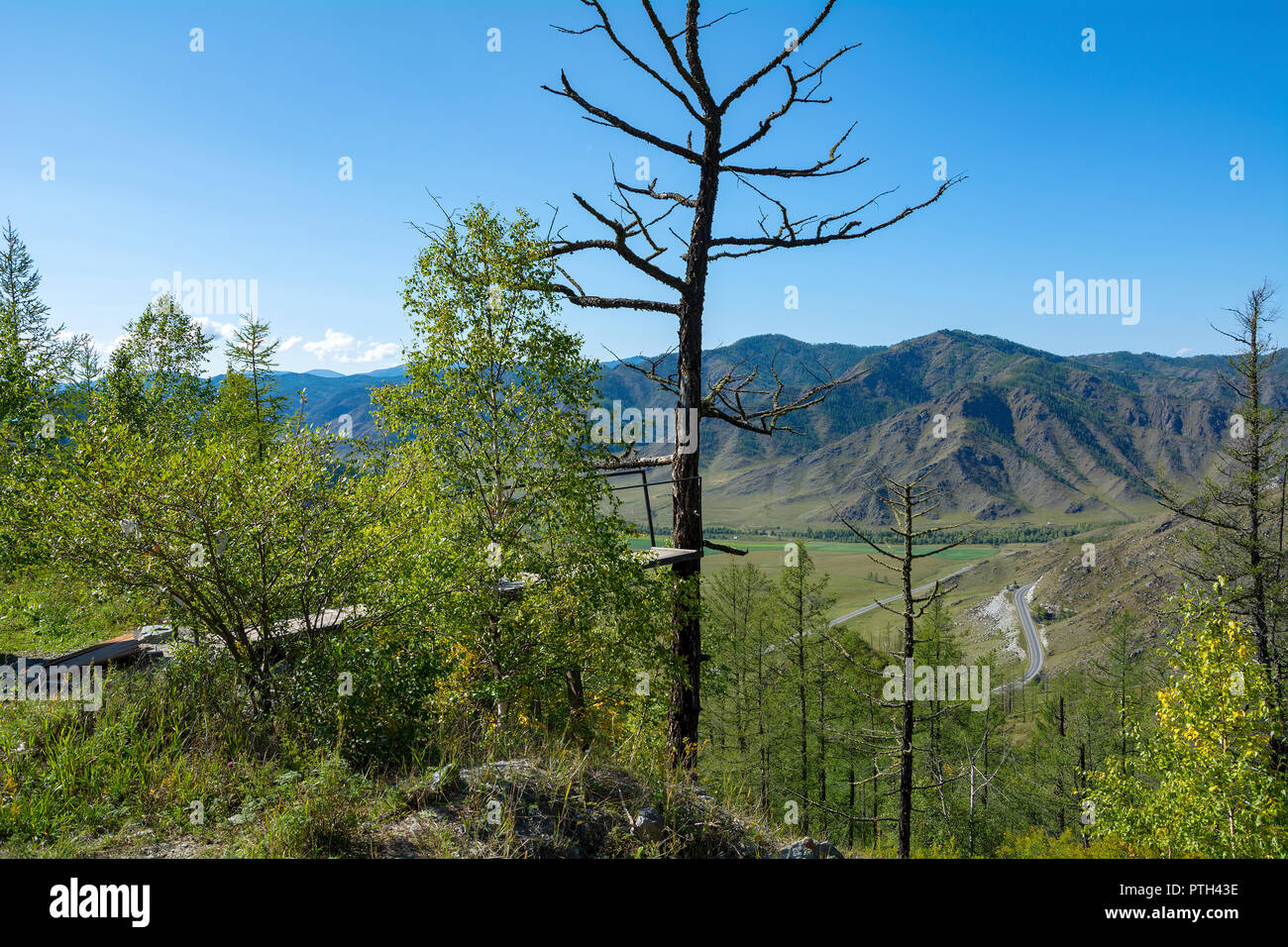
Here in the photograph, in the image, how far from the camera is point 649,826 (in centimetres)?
538

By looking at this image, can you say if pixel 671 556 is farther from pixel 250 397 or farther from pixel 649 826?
pixel 250 397

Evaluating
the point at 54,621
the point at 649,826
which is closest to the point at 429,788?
the point at 649,826

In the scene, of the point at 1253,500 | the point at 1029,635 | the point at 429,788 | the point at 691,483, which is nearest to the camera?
the point at 429,788

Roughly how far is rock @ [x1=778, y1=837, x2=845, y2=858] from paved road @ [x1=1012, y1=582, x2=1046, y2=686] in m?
118

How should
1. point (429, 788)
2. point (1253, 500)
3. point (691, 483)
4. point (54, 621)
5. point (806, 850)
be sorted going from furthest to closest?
point (1253, 500) < point (54, 621) < point (691, 483) < point (806, 850) < point (429, 788)

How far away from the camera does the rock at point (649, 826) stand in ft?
17.5

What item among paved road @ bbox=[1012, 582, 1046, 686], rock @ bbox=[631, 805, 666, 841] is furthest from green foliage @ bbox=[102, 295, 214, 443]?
Result: paved road @ bbox=[1012, 582, 1046, 686]

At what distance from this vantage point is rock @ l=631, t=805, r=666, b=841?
17.5ft

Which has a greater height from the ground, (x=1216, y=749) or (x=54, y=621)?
(x=54, y=621)

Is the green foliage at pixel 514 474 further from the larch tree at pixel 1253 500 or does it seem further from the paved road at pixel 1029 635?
the paved road at pixel 1029 635

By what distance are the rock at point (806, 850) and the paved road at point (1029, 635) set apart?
387ft

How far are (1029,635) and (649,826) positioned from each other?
178855mm

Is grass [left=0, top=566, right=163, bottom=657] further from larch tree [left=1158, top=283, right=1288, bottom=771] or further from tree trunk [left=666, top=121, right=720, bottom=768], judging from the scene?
larch tree [left=1158, top=283, right=1288, bottom=771]
